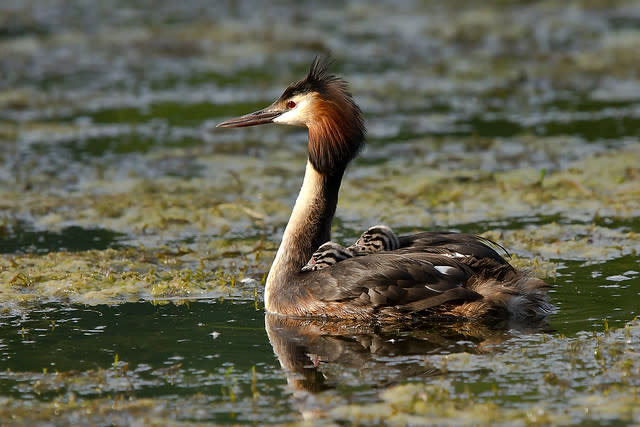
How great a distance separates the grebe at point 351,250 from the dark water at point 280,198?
529mm

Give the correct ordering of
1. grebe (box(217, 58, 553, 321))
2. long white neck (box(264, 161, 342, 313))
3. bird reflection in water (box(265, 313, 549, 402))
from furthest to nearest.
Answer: long white neck (box(264, 161, 342, 313))
grebe (box(217, 58, 553, 321))
bird reflection in water (box(265, 313, 549, 402))

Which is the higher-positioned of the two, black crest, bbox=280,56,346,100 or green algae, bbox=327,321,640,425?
black crest, bbox=280,56,346,100

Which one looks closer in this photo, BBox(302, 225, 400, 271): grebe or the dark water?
the dark water

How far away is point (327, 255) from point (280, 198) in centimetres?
412

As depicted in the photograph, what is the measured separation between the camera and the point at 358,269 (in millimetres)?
7543

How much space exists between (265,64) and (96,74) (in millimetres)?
2958

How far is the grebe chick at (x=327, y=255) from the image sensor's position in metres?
7.79

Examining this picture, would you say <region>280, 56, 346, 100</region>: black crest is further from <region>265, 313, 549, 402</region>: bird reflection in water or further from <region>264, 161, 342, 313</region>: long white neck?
<region>265, 313, 549, 402</region>: bird reflection in water

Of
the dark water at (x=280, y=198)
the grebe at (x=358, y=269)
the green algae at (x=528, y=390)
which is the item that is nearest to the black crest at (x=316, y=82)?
the grebe at (x=358, y=269)

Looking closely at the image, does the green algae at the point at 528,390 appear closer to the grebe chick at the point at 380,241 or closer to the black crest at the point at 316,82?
the grebe chick at the point at 380,241

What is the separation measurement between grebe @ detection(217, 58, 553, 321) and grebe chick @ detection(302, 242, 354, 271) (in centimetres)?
7

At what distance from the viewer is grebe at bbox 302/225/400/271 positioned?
7.80m

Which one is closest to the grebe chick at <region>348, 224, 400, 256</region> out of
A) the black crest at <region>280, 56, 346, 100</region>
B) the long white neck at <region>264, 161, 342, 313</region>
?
the long white neck at <region>264, 161, 342, 313</region>

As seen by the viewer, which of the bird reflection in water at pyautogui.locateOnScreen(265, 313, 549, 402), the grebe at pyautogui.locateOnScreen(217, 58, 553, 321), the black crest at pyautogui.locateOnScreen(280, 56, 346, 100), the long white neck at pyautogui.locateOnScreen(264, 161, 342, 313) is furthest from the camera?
the black crest at pyautogui.locateOnScreen(280, 56, 346, 100)
